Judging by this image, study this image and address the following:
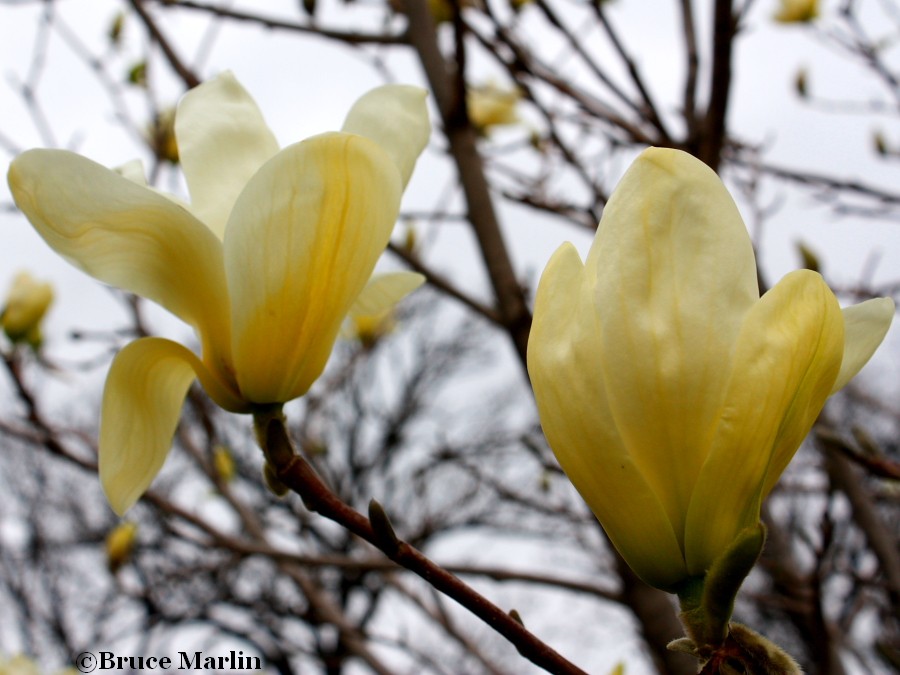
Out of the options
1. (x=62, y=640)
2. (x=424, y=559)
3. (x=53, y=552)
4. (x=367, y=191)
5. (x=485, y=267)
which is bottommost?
(x=62, y=640)

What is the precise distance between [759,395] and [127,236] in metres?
0.40

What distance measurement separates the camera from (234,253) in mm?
534

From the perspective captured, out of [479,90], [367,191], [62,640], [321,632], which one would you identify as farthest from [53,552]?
[367,191]

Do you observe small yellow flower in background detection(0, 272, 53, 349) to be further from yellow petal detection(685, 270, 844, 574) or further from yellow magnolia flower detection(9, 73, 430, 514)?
yellow petal detection(685, 270, 844, 574)

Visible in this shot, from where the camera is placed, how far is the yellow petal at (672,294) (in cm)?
45

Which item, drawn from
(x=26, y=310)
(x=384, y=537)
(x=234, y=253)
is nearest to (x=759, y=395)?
(x=384, y=537)

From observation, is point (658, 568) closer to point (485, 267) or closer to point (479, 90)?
point (485, 267)

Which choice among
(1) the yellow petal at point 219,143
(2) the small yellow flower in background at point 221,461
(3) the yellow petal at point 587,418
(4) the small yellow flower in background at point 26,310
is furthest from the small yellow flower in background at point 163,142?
(3) the yellow petal at point 587,418

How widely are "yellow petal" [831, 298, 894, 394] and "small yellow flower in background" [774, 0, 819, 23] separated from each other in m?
2.67

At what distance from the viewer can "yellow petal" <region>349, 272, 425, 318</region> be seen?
66 cm

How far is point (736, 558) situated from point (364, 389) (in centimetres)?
993

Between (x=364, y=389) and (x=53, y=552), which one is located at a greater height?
(x=364, y=389)

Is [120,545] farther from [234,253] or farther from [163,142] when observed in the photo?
[234,253]

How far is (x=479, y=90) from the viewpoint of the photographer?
2225 millimetres
